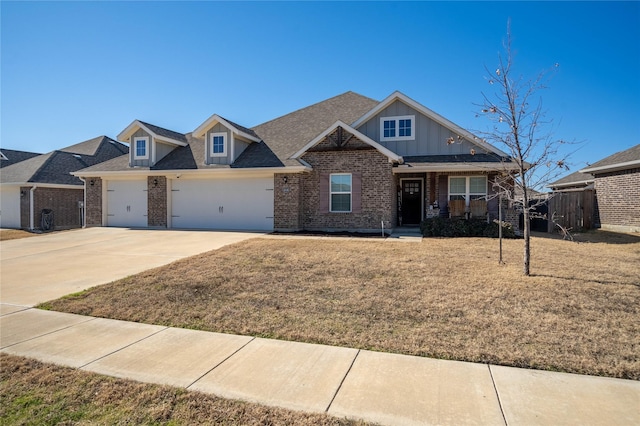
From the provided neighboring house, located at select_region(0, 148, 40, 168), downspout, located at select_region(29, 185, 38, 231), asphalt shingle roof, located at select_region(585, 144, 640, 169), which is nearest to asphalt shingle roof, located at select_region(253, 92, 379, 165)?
asphalt shingle roof, located at select_region(585, 144, 640, 169)

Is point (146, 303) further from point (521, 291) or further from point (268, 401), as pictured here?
point (521, 291)

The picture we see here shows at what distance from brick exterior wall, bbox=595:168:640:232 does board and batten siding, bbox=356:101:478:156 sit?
7286 millimetres

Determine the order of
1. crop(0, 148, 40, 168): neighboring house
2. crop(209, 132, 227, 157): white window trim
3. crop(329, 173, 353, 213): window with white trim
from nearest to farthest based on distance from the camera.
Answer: crop(329, 173, 353, 213): window with white trim < crop(209, 132, 227, 157): white window trim < crop(0, 148, 40, 168): neighboring house

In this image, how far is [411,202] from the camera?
1741 centimetres

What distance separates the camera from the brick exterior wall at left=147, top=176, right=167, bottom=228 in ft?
57.3

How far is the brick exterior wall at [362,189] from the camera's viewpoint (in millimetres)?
14531

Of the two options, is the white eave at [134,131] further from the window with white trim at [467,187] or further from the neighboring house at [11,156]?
the neighboring house at [11,156]

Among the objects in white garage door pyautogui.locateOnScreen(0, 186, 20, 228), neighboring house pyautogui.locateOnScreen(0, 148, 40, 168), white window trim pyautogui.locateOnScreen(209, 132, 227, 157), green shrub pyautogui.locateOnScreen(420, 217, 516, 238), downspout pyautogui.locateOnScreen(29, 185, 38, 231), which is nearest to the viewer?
green shrub pyautogui.locateOnScreen(420, 217, 516, 238)

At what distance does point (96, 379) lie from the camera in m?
3.76

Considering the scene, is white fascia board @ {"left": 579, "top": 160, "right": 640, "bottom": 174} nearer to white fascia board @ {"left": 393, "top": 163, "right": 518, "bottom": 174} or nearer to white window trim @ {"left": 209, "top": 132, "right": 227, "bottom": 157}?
white fascia board @ {"left": 393, "top": 163, "right": 518, "bottom": 174}

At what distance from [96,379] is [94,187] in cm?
1810

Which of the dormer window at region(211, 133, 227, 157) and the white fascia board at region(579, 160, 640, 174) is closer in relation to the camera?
the white fascia board at region(579, 160, 640, 174)

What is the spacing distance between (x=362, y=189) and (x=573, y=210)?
9988 mm

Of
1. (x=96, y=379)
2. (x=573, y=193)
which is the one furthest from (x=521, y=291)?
(x=573, y=193)
